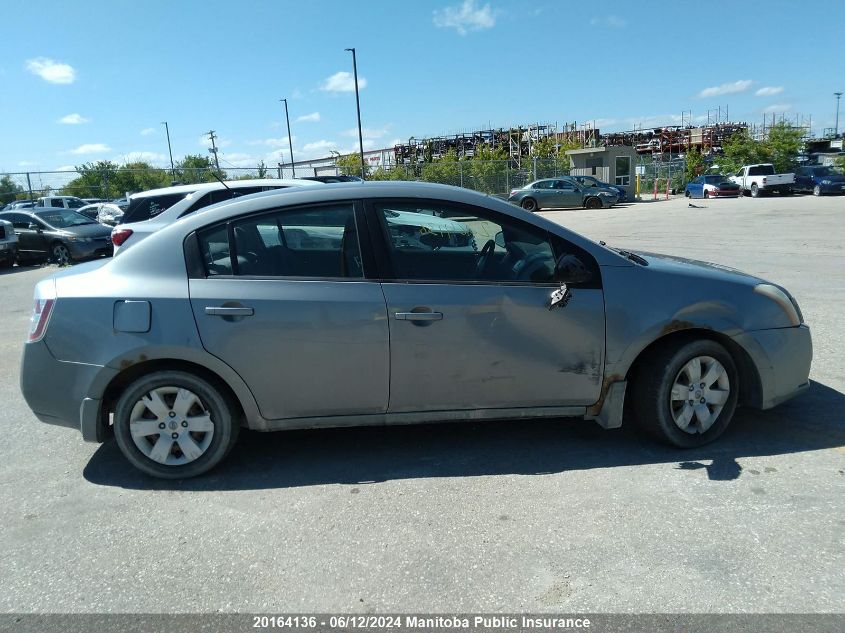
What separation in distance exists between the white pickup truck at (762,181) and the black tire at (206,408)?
3894cm

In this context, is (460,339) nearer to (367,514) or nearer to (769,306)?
(367,514)

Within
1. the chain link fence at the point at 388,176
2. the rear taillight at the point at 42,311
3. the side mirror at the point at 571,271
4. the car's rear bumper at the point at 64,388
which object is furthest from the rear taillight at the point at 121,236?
the chain link fence at the point at 388,176

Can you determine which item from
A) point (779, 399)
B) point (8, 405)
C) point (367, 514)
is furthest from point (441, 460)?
point (8, 405)

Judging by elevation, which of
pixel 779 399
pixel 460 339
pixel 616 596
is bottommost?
pixel 616 596

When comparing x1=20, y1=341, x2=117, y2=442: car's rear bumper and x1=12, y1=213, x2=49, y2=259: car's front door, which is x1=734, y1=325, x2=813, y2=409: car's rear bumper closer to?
x1=20, y1=341, x2=117, y2=442: car's rear bumper

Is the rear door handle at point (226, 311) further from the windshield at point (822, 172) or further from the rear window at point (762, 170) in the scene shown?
the windshield at point (822, 172)

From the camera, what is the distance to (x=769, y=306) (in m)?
3.99

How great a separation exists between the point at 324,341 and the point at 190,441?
99 cm

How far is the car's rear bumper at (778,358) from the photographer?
3936mm

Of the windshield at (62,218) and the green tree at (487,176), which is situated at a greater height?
the green tree at (487,176)

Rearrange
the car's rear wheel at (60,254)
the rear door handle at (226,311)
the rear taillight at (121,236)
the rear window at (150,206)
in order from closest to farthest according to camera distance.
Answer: the rear door handle at (226,311) → the rear taillight at (121,236) → the rear window at (150,206) → the car's rear wheel at (60,254)

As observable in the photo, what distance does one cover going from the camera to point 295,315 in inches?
141

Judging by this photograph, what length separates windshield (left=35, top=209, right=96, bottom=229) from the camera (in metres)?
16.2

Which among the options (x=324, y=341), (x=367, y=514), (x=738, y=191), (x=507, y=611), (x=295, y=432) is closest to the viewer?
(x=507, y=611)
